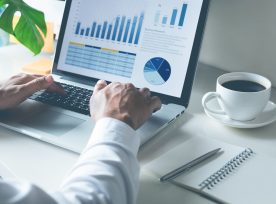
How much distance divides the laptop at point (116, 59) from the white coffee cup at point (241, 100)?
0.08 meters

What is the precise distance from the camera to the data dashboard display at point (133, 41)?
37.9 inches

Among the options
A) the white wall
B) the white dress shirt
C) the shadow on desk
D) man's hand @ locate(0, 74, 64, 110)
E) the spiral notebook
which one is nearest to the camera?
the white dress shirt

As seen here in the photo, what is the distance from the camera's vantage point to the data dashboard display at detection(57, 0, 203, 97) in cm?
96

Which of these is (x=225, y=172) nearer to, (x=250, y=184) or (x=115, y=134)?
(x=250, y=184)

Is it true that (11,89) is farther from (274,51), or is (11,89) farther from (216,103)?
(274,51)

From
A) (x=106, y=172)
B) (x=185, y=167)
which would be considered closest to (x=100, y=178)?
(x=106, y=172)

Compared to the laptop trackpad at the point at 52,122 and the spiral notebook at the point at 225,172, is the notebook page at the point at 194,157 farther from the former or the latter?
the laptop trackpad at the point at 52,122

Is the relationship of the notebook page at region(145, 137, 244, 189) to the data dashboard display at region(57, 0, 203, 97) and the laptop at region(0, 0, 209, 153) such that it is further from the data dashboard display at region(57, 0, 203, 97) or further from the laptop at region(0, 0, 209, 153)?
the data dashboard display at region(57, 0, 203, 97)

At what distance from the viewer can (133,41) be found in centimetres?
102

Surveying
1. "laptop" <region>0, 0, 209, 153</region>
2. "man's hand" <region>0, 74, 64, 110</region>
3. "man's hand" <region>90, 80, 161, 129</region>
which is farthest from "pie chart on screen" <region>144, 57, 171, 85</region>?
"man's hand" <region>0, 74, 64, 110</region>

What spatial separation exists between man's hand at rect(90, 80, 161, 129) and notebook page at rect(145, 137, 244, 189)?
0.26ft

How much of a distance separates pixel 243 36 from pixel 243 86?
0.25 m

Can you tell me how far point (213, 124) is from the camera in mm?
914

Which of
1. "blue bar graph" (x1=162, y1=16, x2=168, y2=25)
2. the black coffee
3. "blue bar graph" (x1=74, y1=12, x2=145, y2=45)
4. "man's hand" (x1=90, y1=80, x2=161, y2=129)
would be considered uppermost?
"blue bar graph" (x1=162, y1=16, x2=168, y2=25)
